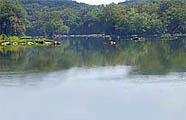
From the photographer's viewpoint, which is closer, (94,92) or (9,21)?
(94,92)

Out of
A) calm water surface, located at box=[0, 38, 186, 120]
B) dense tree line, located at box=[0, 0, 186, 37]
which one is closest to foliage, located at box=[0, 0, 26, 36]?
dense tree line, located at box=[0, 0, 186, 37]

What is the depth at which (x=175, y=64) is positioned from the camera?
34406 mm

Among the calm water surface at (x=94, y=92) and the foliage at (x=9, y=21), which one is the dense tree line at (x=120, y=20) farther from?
the calm water surface at (x=94, y=92)

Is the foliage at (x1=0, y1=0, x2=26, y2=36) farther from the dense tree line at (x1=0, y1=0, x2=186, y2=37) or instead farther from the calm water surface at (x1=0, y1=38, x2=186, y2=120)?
the calm water surface at (x1=0, y1=38, x2=186, y2=120)

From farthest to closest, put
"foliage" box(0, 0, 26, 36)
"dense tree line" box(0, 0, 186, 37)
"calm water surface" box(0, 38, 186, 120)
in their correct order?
1. "dense tree line" box(0, 0, 186, 37)
2. "foliage" box(0, 0, 26, 36)
3. "calm water surface" box(0, 38, 186, 120)

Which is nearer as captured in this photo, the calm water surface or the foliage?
the calm water surface

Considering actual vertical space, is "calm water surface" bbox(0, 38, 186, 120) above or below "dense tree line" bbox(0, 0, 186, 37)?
below

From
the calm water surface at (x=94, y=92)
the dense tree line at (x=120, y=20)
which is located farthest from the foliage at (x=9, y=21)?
the calm water surface at (x=94, y=92)

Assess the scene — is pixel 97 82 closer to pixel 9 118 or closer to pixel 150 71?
pixel 150 71

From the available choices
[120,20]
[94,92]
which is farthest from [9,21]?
[94,92]

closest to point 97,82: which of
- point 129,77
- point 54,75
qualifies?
point 129,77

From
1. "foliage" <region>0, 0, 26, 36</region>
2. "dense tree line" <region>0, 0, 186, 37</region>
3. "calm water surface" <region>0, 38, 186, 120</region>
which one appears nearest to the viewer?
"calm water surface" <region>0, 38, 186, 120</region>

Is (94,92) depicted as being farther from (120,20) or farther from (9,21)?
(120,20)

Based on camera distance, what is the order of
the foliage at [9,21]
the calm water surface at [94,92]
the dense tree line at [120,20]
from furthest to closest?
1. the dense tree line at [120,20]
2. the foliage at [9,21]
3. the calm water surface at [94,92]
